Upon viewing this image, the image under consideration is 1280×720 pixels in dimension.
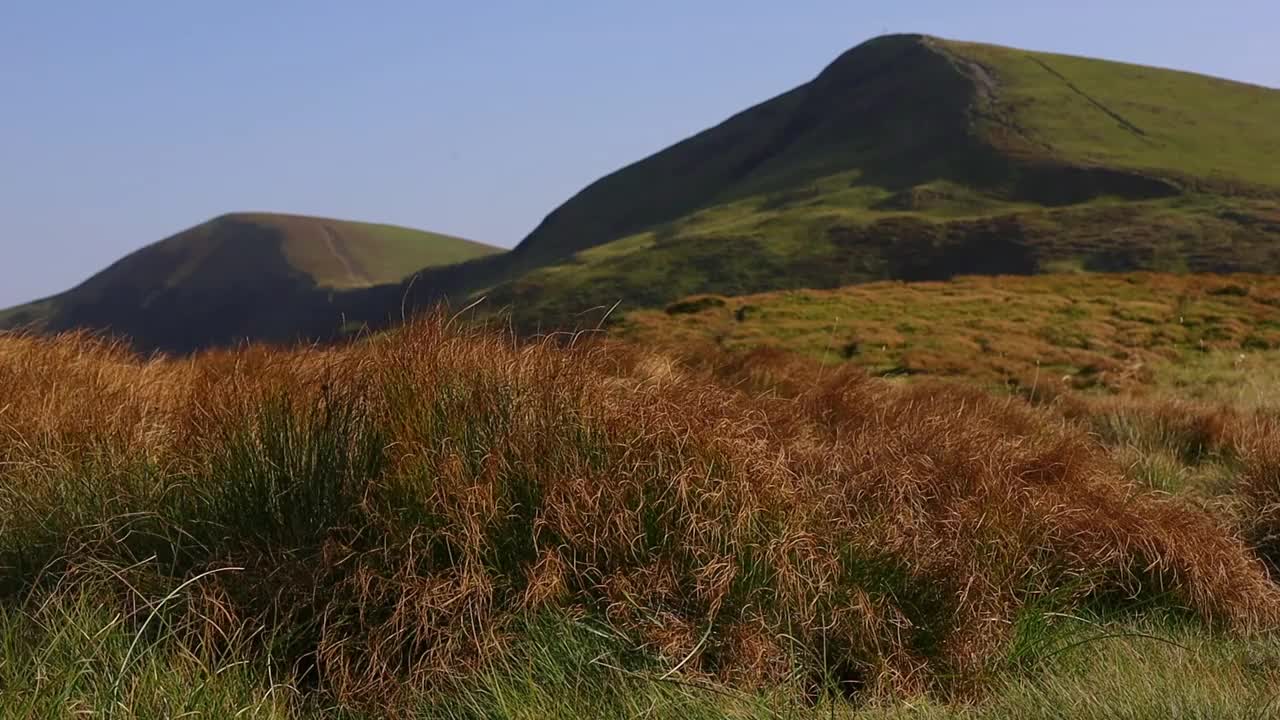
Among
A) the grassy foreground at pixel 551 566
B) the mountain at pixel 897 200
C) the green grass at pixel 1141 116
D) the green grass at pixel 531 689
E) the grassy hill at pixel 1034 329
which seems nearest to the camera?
the green grass at pixel 531 689

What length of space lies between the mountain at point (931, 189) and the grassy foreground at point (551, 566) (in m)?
65.0

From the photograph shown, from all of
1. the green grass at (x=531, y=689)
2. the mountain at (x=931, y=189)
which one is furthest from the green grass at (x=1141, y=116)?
the green grass at (x=531, y=689)

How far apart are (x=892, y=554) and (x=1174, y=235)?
91835 mm

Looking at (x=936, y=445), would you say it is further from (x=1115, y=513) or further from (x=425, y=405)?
(x=425, y=405)

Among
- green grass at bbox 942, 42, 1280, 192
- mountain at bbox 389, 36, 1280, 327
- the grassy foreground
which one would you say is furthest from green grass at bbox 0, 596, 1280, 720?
green grass at bbox 942, 42, 1280, 192

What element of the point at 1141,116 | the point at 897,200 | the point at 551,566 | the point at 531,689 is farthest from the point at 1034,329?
the point at 1141,116

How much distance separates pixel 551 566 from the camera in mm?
5176

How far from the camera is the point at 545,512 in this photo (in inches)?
209

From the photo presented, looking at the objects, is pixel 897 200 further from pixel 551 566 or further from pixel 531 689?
pixel 531 689

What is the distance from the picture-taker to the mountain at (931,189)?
9475 cm

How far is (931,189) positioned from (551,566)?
122321mm

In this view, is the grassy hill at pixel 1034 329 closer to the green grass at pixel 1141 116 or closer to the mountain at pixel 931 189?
the mountain at pixel 931 189

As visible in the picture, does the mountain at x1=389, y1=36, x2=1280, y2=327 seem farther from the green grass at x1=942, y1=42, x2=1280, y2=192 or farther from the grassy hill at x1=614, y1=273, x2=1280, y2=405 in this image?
the grassy hill at x1=614, y1=273, x2=1280, y2=405

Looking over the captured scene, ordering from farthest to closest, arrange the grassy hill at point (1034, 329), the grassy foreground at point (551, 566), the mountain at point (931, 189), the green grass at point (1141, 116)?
the green grass at point (1141, 116), the mountain at point (931, 189), the grassy hill at point (1034, 329), the grassy foreground at point (551, 566)
